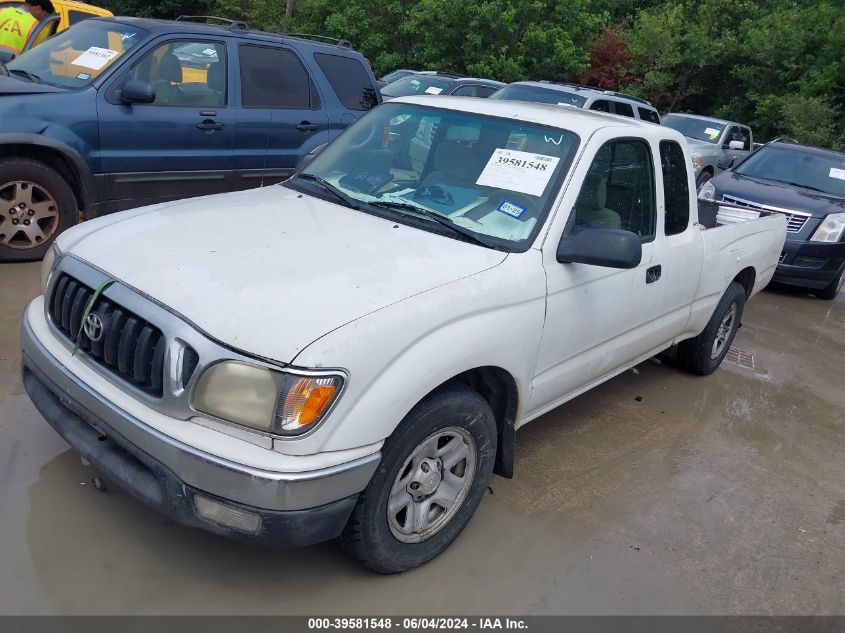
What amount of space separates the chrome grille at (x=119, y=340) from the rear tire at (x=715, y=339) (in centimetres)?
386

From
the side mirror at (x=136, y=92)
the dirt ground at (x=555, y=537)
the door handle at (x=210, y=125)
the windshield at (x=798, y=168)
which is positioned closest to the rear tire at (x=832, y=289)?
the windshield at (x=798, y=168)

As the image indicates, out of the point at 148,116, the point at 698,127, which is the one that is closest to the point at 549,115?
the point at 148,116

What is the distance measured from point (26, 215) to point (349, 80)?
3.29 metres

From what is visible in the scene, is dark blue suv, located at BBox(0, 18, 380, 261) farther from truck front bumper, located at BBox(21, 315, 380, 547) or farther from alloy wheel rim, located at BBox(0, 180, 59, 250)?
truck front bumper, located at BBox(21, 315, 380, 547)

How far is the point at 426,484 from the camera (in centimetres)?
289

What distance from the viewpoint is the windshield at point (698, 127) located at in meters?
14.9

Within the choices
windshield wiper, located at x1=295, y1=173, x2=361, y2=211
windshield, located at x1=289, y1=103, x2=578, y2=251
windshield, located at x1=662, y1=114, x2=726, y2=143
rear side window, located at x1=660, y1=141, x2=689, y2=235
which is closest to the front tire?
windshield, located at x1=289, y1=103, x2=578, y2=251

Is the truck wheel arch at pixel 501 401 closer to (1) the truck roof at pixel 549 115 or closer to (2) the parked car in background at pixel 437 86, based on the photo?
(1) the truck roof at pixel 549 115

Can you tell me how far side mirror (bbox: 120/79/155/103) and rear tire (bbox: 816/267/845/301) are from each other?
7179 mm

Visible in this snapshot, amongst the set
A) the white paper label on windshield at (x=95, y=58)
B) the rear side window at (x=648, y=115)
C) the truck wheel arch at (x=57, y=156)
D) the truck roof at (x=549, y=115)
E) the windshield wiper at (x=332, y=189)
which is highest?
the truck roof at (x=549, y=115)

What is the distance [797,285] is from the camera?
8352 millimetres

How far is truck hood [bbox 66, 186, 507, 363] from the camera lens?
2.48 m
